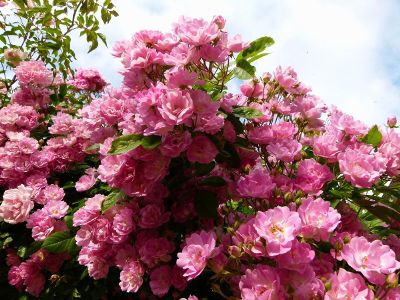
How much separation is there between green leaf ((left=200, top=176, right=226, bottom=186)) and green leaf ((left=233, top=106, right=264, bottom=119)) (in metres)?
0.23

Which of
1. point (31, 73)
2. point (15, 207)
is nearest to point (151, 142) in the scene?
point (15, 207)

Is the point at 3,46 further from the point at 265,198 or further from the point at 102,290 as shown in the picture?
the point at 265,198

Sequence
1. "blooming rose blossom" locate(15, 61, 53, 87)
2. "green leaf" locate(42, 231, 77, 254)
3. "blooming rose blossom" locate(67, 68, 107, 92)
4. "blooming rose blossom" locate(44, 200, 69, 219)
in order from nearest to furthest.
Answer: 1. "green leaf" locate(42, 231, 77, 254)
2. "blooming rose blossom" locate(44, 200, 69, 219)
3. "blooming rose blossom" locate(15, 61, 53, 87)
4. "blooming rose blossom" locate(67, 68, 107, 92)

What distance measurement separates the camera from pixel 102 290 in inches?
65.2

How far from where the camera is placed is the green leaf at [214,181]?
1.46 metres

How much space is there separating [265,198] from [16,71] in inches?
66.3

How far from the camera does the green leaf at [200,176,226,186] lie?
4.79ft

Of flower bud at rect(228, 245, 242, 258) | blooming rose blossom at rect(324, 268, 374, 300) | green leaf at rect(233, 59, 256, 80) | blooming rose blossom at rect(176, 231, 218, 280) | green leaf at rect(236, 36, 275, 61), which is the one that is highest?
green leaf at rect(236, 36, 275, 61)

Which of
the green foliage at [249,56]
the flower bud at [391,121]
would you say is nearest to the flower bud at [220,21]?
the green foliage at [249,56]

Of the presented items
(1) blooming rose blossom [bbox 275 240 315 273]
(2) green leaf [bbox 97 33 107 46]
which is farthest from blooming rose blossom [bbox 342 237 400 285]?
(2) green leaf [bbox 97 33 107 46]

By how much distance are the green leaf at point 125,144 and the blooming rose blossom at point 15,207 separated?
2.50ft

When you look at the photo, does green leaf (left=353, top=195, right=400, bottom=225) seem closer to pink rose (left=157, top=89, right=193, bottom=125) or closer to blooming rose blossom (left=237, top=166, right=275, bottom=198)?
blooming rose blossom (left=237, top=166, right=275, bottom=198)

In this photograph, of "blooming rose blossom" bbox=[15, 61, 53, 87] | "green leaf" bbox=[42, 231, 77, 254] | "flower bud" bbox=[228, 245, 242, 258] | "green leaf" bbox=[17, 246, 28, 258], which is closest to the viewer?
"flower bud" bbox=[228, 245, 242, 258]

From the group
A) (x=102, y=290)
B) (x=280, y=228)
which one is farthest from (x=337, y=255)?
(x=102, y=290)
